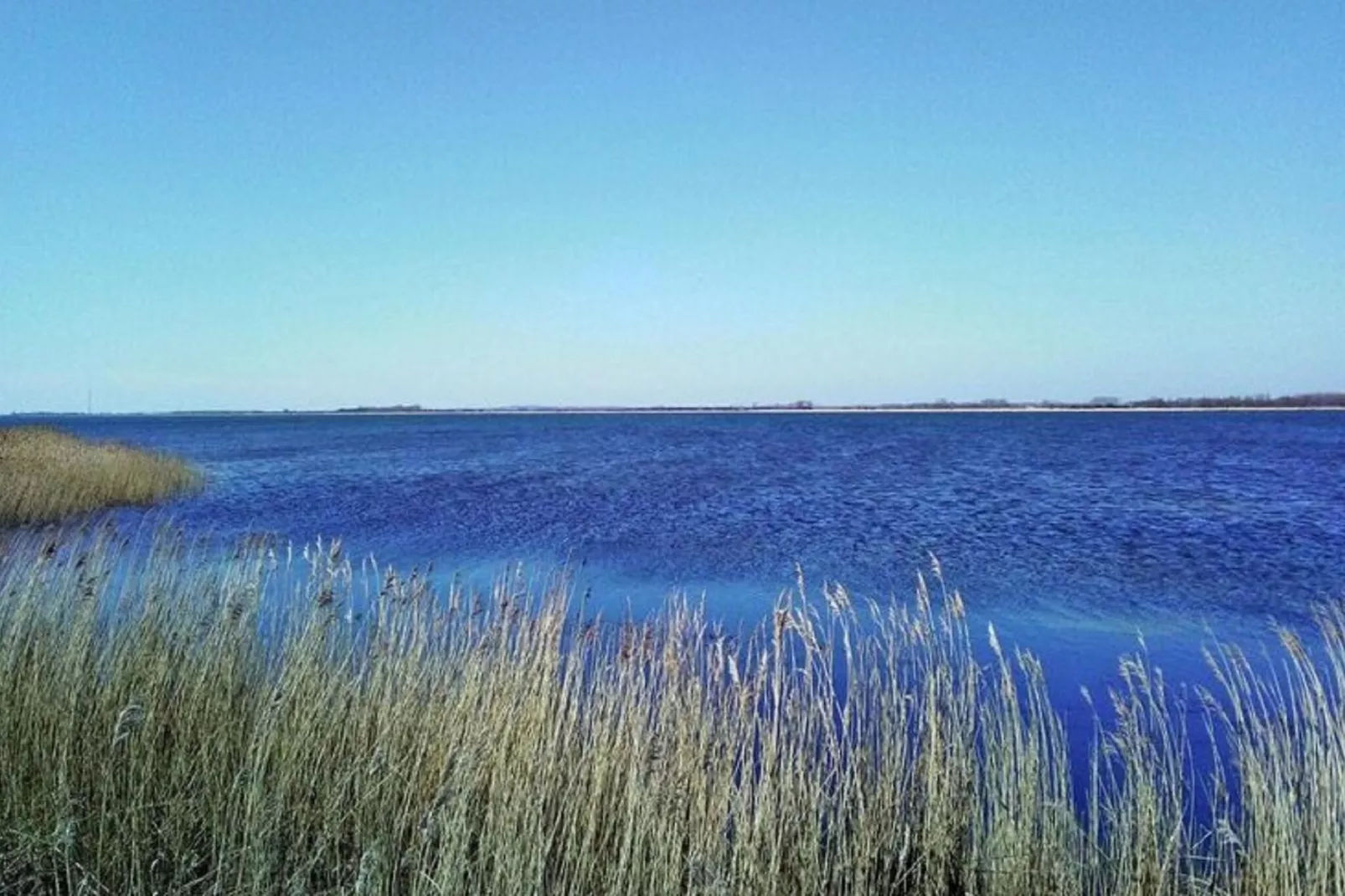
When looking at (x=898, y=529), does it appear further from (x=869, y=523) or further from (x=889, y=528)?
(x=869, y=523)

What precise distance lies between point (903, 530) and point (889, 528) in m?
0.41

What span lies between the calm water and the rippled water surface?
80mm

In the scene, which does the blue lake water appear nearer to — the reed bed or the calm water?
the calm water

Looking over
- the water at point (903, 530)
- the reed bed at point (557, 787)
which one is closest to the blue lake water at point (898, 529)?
the water at point (903, 530)

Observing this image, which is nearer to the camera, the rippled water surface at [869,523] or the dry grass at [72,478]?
the rippled water surface at [869,523]

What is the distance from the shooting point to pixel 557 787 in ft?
15.1

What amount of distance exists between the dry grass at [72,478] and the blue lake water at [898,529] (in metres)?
1.69

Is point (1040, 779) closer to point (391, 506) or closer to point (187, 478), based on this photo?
point (391, 506)

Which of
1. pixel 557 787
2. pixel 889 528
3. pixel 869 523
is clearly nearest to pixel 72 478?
pixel 869 523

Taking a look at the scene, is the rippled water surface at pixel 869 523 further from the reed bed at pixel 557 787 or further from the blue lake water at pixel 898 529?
the reed bed at pixel 557 787

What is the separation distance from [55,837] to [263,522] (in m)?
18.4

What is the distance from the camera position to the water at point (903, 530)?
455 inches

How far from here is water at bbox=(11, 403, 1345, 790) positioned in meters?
11.5

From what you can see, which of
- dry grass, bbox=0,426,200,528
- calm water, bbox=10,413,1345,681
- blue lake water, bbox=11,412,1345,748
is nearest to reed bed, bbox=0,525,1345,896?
blue lake water, bbox=11,412,1345,748
